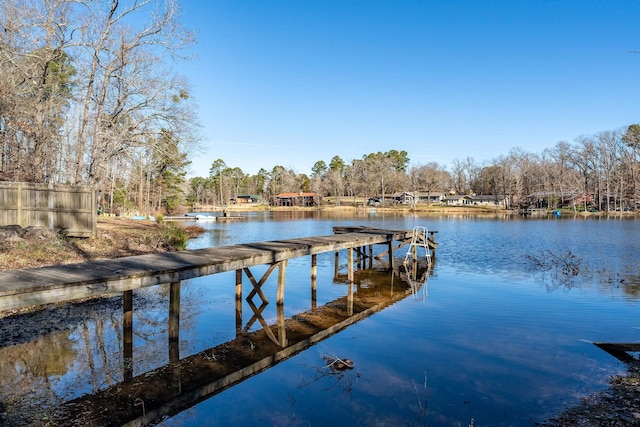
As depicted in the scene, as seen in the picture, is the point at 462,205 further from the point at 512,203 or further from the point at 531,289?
the point at 531,289

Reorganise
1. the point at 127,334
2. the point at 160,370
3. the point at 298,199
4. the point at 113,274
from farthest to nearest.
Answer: the point at 298,199
the point at 127,334
the point at 160,370
the point at 113,274

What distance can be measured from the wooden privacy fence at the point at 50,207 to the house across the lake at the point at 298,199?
104 m

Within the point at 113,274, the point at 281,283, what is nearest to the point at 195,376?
the point at 113,274

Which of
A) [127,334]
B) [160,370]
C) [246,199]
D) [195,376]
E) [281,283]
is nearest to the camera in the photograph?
[195,376]

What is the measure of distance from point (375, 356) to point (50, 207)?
574 inches

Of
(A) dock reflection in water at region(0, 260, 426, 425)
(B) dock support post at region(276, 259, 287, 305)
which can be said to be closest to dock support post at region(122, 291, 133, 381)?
(A) dock reflection in water at region(0, 260, 426, 425)

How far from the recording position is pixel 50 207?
53.7 feet

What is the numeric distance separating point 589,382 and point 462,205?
103m

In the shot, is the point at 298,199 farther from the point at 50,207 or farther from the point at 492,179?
the point at 50,207

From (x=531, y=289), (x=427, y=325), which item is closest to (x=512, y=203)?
(x=531, y=289)

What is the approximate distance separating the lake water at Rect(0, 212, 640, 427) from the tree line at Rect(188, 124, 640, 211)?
87143 mm

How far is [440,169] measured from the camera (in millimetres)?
136250

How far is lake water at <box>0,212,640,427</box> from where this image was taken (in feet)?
21.0

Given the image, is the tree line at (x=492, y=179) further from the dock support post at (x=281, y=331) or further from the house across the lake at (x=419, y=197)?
the dock support post at (x=281, y=331)
